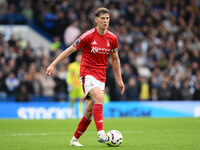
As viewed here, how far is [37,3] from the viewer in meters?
23.0

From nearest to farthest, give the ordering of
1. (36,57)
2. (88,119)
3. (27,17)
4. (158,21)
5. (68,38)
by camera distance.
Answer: (88,119) → (36,57) → (68,38) → (27,17) → (158,21)

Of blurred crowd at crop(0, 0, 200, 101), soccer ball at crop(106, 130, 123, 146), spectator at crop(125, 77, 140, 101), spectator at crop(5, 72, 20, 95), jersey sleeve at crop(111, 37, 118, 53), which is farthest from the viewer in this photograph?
spectator at crop(125, 77, 140, 101)

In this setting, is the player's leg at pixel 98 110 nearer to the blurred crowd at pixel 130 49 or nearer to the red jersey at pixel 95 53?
the red jersey at pixel 95 53

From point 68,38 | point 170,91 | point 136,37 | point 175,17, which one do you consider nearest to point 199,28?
point 175,17

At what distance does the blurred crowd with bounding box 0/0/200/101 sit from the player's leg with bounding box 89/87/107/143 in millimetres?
10957

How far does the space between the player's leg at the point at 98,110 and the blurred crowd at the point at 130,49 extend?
35.9 ft

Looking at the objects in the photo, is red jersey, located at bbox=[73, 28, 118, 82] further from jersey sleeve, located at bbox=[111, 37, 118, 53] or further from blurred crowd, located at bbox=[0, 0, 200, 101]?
blurred crowd, located at bbox=[0, 0, 200, 101]

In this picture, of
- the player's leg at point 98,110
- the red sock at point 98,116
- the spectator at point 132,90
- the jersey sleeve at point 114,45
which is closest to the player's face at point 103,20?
the jersey sleeve at point 114,45

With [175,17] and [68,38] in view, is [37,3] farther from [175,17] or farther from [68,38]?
[175,17]

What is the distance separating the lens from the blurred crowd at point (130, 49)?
61.4 feet

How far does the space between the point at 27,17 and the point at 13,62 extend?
4.83m

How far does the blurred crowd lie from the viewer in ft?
61.4

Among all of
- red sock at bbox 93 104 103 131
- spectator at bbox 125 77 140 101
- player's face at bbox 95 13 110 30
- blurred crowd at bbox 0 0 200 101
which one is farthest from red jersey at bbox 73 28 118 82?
spectator at bbox 125 77 140 101

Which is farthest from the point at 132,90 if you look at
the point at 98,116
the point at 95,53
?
the point at 98,116
